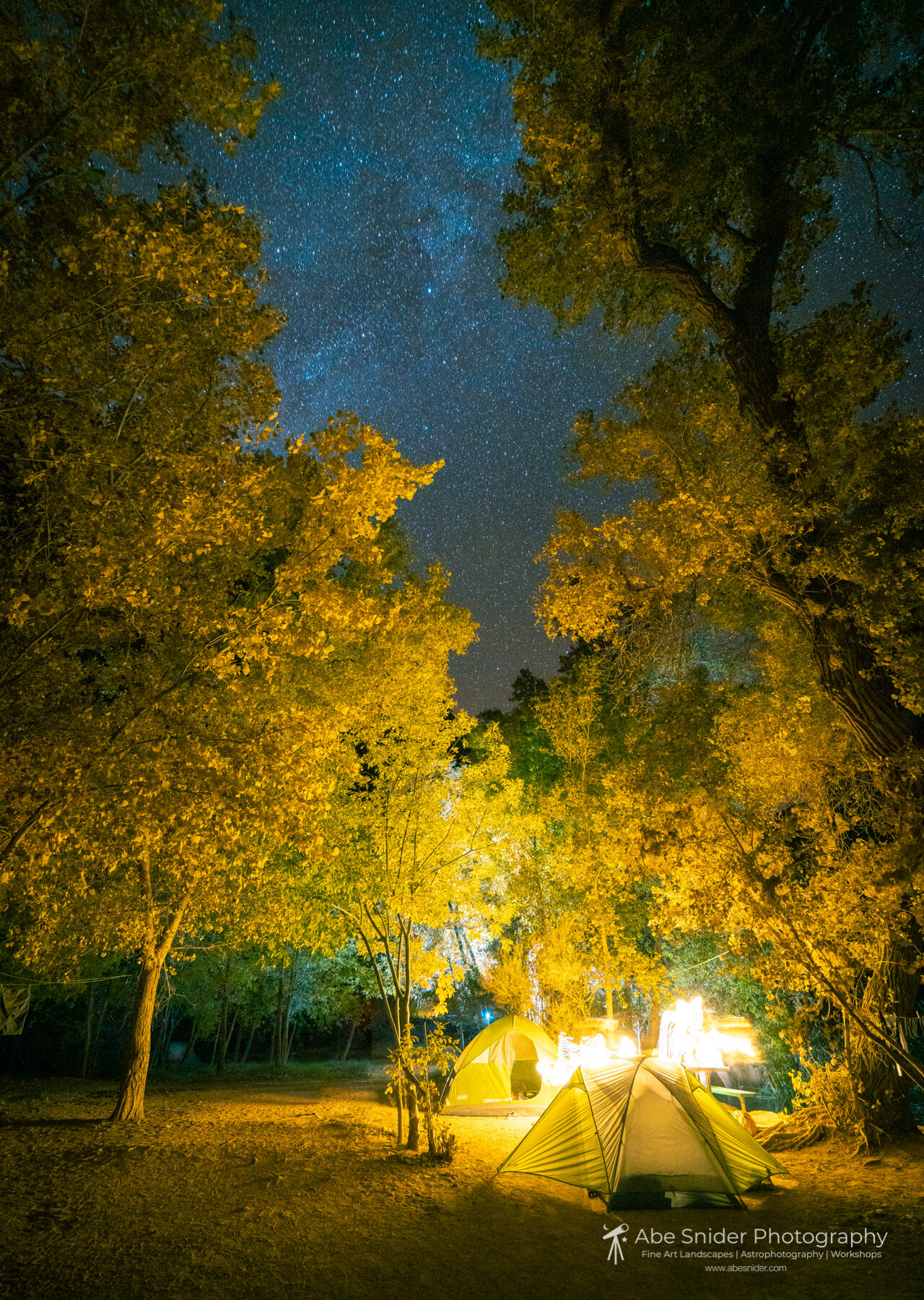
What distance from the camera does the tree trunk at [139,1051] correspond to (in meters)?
9.12

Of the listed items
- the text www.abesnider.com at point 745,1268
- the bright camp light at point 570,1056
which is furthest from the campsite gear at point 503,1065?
the text www.abesnider.com at point 745,1268

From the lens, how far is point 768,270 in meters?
7.05

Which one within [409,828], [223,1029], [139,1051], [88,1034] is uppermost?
[409,828]

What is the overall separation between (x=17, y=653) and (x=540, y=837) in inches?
519

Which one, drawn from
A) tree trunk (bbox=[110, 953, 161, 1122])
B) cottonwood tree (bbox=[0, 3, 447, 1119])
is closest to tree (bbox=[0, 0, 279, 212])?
cottonwood tree (bbox=[0, 3, 447, 1119])

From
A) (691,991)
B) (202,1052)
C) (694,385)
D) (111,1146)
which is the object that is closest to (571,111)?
(694,385)

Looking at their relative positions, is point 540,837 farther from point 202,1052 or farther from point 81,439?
point 202,1052

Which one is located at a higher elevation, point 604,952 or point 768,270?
point 768,270

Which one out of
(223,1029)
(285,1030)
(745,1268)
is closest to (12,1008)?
(223,1029)

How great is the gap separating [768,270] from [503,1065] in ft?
49.0

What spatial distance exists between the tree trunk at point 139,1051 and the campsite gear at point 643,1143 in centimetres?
565

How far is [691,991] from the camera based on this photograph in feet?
53.6

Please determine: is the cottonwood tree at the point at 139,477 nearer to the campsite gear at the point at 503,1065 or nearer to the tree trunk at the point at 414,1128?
the tree trunk at the point at 414,1128

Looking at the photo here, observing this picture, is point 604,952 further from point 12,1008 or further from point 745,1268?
point 12,1008
